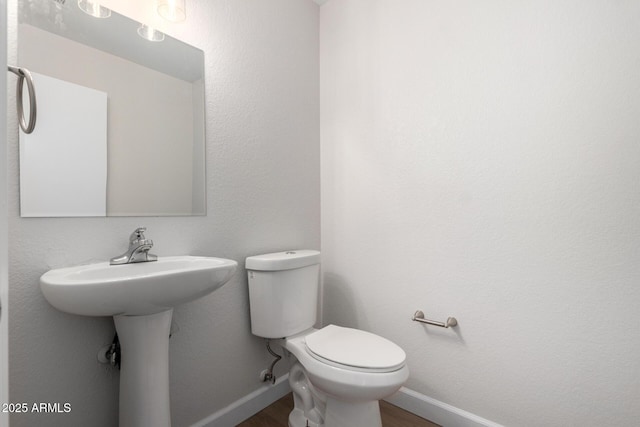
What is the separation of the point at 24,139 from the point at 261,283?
0.97 metres

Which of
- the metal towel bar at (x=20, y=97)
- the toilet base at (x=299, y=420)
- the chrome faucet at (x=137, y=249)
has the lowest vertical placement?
the toilet base at (x=299, y=420)

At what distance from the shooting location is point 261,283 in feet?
4.64

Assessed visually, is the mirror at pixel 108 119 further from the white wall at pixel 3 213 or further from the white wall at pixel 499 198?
the white wall at pixel 499 198

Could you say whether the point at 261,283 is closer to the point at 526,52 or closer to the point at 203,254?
the point at 203,254

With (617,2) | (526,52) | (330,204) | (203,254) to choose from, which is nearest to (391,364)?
(203,254)

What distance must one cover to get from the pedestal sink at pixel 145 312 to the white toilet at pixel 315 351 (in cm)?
37

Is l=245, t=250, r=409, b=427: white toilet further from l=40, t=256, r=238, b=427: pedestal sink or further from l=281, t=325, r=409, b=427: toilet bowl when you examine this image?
l=40, t=256, r=238, b=427: pedestal sink

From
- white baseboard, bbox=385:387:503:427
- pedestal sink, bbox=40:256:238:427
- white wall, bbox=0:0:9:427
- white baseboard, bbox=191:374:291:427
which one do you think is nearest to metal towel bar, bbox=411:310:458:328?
white baseboard, bbox=385:387:503:427

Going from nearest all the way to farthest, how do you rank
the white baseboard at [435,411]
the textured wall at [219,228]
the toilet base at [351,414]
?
the textured wall at [219,228] → the toilet base at [351,414] → the white baseboard at [435,411]

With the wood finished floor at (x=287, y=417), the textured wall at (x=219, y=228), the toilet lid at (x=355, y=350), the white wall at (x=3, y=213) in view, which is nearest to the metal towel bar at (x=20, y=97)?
the textured wall at (x=219, y=228)

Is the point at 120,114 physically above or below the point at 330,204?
above

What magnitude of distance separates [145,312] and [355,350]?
2.52ft

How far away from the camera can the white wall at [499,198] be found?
1.07 metres

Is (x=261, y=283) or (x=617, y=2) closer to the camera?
(x=617, y=2)
